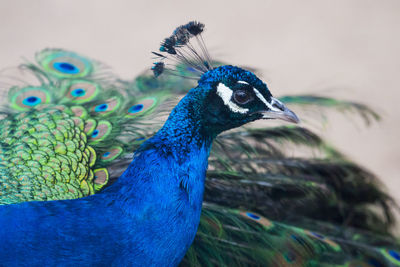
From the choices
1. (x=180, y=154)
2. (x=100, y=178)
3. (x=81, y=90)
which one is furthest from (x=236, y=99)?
(x=81, y=90)

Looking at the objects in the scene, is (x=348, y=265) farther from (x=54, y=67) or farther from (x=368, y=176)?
(x=54, y=67)

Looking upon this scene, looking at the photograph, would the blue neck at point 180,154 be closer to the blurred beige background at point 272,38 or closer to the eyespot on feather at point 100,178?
the eyespot on feather at point 100,178

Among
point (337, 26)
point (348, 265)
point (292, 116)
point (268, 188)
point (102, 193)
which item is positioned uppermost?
point (337, 26)

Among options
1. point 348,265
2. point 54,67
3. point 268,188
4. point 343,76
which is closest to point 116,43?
point 343,76

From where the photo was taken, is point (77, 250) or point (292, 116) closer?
point (77, 250)

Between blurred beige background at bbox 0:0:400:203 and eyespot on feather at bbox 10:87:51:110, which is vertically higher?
blurred beige background at bbox 0:0:400:203

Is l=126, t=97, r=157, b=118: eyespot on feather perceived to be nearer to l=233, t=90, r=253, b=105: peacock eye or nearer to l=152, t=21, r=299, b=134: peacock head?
l=152, t=21, r=299, b=134: peacock head

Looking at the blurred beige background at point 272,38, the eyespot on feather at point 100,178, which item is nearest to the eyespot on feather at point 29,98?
the eyespot on feather at point 100,178

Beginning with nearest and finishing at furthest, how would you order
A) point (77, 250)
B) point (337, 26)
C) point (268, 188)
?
point (77, 250)
point (268, 188)
point (337, 26)

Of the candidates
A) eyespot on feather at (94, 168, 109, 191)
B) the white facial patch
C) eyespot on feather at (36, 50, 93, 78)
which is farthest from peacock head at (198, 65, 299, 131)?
eyespot on feather at (36, 50, 93, 78)
